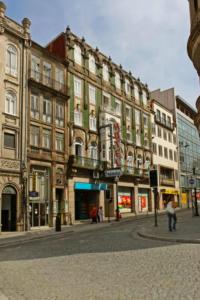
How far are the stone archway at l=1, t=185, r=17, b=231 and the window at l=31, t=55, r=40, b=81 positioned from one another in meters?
10.00

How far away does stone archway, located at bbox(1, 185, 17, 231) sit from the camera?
27938mm

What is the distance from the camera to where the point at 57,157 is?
33406mm

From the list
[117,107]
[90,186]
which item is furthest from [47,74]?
[117,107]

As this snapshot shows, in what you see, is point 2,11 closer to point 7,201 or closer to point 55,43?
point 55,43

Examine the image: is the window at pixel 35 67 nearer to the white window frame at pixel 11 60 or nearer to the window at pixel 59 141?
the white window frame at pixel 11 60

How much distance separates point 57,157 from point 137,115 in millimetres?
19100

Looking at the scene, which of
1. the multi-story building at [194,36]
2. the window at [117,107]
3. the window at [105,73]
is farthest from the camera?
the window at [117,107]

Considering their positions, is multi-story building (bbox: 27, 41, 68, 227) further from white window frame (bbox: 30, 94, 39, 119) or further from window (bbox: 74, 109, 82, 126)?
window (bbox: 74, 109, 82, 126)

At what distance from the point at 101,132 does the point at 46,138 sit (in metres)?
9.26

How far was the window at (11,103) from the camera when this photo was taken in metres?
29.0

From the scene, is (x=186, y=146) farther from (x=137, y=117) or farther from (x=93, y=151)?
(x=93, y=151)

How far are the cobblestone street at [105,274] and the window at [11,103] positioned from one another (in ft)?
59.4

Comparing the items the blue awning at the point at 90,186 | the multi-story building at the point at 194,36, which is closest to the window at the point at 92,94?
the blue awning at the point at 90,186

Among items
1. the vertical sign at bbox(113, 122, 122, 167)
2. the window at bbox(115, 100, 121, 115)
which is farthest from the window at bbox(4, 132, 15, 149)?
the window at bbox(115, 100, 121, 115)
